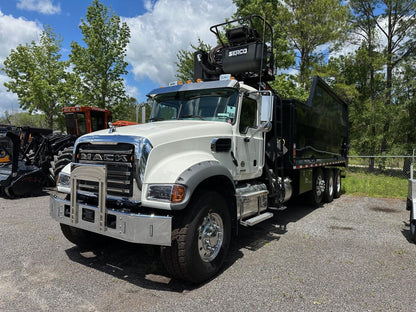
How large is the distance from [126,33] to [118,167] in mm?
18354

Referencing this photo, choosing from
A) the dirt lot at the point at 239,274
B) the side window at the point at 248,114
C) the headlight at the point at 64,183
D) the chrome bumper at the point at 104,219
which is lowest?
the dirt lot at the point at 239,274

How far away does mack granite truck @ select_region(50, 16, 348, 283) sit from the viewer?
3279 mm

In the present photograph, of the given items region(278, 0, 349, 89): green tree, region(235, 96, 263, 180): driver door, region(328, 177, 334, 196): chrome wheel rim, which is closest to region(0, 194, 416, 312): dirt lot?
region(235, 96, 263, 180): driver door

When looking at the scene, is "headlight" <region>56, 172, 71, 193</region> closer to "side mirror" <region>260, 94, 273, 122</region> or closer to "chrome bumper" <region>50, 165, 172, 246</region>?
"chrome bumper" <region>50, 165, 172, 246</region>

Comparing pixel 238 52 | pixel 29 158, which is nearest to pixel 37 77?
pixel 29 158

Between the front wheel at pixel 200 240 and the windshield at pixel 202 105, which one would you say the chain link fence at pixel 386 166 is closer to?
the windshield at pixel 202 105

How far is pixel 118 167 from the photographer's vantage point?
138 inches

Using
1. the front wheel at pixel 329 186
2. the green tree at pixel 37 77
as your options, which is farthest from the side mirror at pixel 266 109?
the green tree at pixel 37 77

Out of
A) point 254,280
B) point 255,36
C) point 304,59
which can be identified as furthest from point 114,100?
point 254,280

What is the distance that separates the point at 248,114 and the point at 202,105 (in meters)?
0.80

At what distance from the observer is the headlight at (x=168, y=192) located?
3.14 m

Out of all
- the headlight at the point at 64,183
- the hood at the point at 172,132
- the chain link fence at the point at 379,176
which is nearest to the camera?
the hood at the point at 172,132

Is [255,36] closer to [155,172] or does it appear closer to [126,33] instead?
[155,172]

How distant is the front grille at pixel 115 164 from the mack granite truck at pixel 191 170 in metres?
0.01
